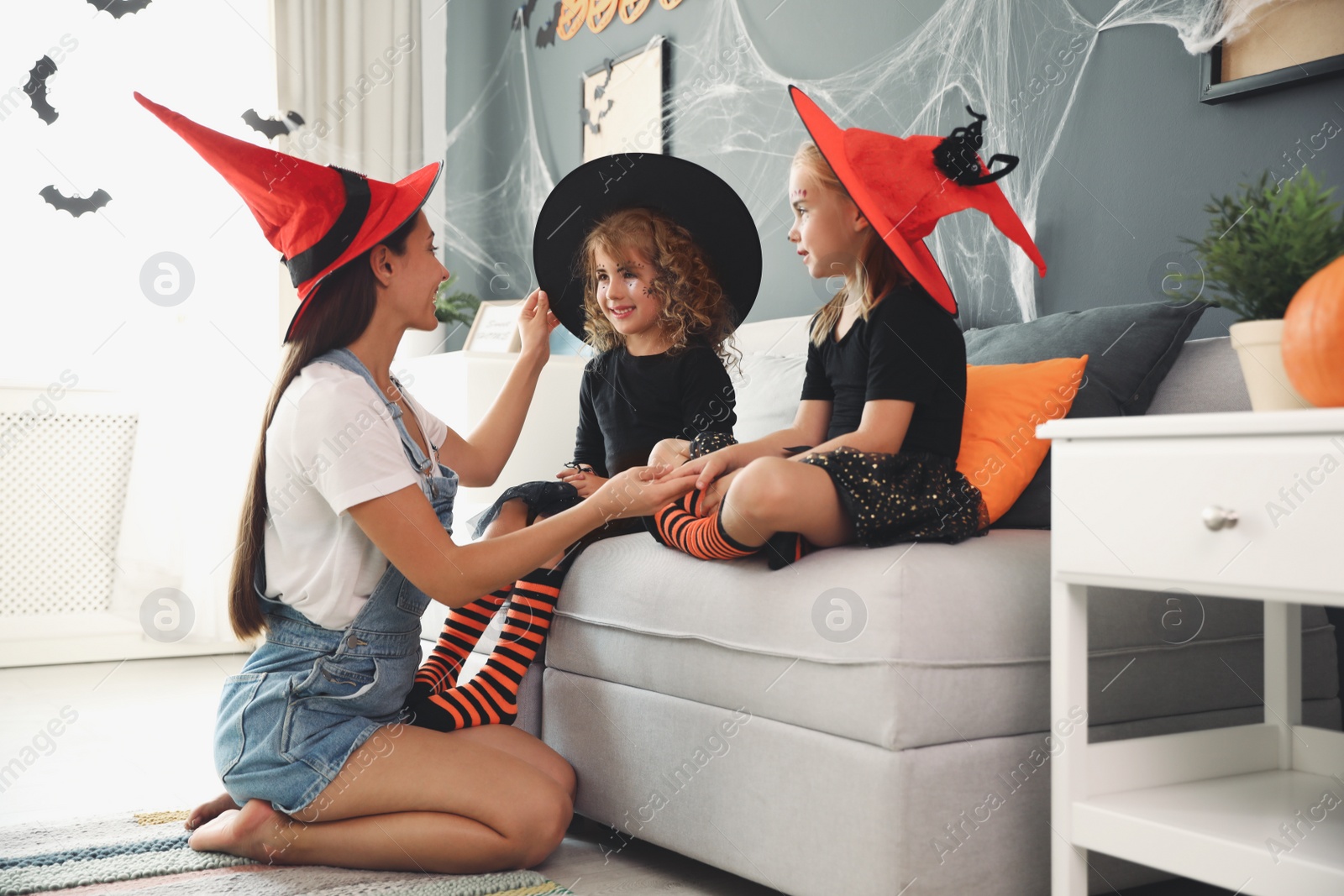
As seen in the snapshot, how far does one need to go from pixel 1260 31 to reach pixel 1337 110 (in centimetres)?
18

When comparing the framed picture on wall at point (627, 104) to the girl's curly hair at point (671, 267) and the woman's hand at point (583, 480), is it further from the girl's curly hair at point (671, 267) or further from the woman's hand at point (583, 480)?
the woman's hand at point (583, 480)

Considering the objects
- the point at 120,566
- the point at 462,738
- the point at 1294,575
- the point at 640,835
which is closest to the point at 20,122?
the point at 120,566

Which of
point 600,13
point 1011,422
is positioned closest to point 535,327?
point 1011,422

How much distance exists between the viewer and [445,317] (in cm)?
362

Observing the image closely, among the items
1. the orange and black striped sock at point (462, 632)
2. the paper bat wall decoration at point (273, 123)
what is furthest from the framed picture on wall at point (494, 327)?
the orange and black striped sock at point (462, 632)

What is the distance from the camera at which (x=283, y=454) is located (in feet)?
4.57

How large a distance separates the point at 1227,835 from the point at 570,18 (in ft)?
10.5

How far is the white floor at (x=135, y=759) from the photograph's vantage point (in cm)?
149

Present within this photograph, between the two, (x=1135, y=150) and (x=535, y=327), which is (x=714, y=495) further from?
(x=1135, y=150)

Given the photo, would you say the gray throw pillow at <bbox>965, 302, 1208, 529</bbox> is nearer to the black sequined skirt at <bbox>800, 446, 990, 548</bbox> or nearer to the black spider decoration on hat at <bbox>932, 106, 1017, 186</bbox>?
the black sequined skirt at <bbox>800, 446, 990, 548</bbox>

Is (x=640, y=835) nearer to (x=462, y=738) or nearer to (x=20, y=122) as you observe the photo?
(x=462, y=738)

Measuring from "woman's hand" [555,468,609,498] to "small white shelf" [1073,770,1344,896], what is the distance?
965 mm

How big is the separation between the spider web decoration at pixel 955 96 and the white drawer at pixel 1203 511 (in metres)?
1.07

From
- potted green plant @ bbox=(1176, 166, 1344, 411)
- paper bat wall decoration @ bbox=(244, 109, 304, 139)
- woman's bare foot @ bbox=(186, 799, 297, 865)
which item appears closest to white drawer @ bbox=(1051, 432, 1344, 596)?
potted green plant @ bbox=(1176, 166, 1344, 411)
